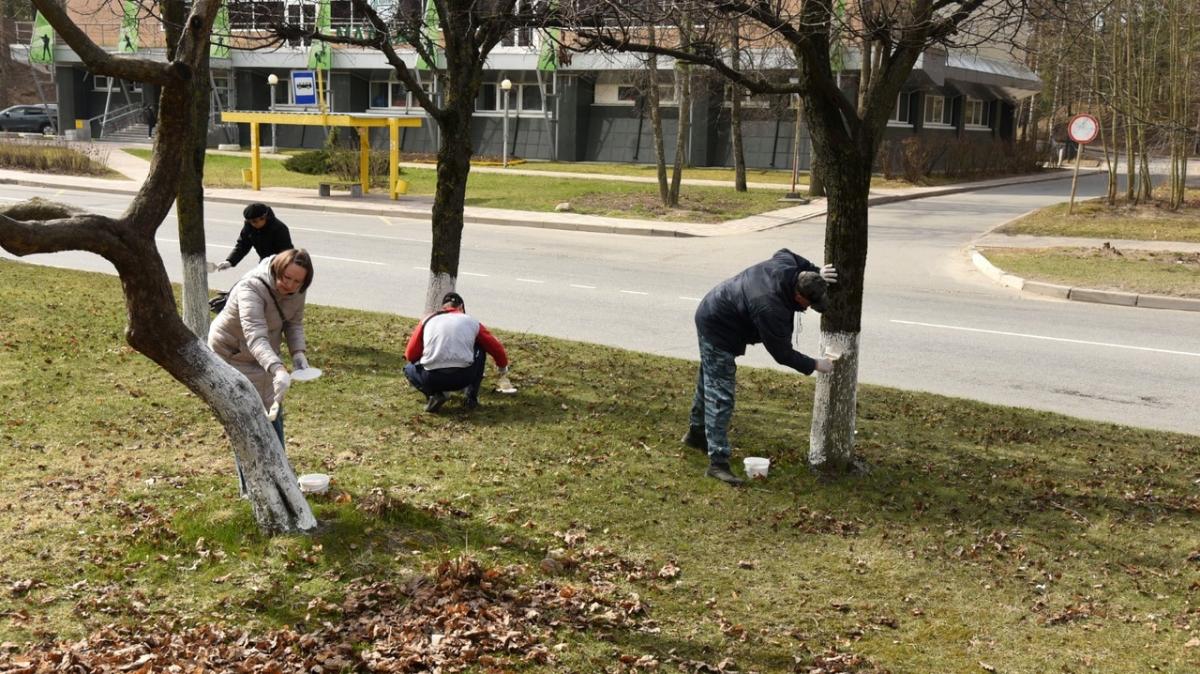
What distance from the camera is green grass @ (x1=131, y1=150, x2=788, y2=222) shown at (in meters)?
27.0

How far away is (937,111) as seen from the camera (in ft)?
147

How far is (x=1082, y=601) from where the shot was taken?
5730 millimetres

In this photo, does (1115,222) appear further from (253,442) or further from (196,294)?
(253,442)

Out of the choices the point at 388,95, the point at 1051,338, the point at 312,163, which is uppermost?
the point at 388,95

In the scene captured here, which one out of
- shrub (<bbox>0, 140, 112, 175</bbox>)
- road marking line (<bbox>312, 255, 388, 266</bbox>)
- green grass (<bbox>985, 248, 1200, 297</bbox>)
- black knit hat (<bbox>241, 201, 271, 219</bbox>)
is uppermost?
shrub (<bbox>0, 140, 112, 175</bbox>)

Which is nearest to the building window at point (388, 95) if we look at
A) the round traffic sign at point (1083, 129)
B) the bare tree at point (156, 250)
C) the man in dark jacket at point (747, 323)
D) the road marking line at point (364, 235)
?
the road marking line at point (364, 235)

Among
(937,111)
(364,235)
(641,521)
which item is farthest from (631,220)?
(937,111)

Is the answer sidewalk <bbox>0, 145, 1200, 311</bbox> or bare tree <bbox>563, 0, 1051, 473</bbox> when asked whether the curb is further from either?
bare tree <bbox>563, 0, 1051, 473</bbox>

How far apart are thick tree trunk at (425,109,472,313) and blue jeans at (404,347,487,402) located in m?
1.42

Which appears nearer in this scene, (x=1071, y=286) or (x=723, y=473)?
(x=723, y=473)

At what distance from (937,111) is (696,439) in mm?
40308

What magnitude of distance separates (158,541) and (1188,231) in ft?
78.0

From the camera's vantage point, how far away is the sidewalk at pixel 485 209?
24.4m

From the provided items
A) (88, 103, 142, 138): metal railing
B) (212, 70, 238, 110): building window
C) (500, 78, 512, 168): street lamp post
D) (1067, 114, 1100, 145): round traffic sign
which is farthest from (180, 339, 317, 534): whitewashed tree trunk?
(88, 103, 142, 138): metal railing
